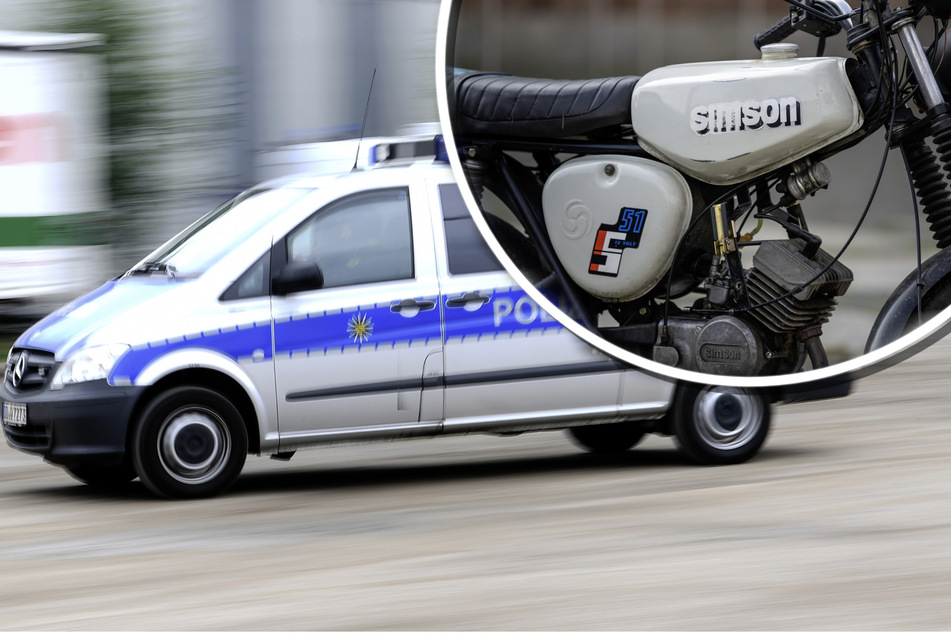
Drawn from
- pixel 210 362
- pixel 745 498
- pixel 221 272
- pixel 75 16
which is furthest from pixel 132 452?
pixel 75 16

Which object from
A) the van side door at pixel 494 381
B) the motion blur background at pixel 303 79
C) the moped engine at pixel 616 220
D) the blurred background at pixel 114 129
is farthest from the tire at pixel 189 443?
the moped engine at pixel 616 220

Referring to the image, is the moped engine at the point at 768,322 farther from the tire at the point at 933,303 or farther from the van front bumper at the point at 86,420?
the van front bumper at the point at 86,420

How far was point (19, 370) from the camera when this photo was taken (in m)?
6.41

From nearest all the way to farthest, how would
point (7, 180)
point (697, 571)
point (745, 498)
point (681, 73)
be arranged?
1. point (681, 73)
2. point (697, 571)
3. point (745, 498)
4. point (7, 180)

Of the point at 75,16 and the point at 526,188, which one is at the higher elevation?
the point at 75,16

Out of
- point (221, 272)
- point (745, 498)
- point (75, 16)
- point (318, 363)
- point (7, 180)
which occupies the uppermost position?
point (75, 16)

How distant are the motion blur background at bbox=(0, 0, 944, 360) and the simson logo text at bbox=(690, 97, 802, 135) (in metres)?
0.03

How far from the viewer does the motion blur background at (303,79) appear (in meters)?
0.62

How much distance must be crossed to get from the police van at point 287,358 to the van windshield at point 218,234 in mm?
17

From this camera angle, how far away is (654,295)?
2.32 ft

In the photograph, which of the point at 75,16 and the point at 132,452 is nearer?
the point at 132,452

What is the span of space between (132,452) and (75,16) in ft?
20.0

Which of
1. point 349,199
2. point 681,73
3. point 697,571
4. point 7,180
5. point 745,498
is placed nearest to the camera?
point 681,73

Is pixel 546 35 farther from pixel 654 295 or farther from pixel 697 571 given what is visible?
pixel 697 571
